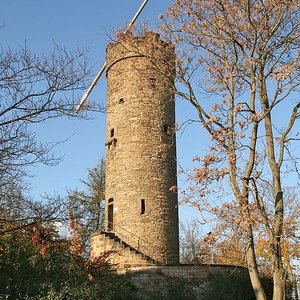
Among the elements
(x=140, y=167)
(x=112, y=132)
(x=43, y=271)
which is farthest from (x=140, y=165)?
(x=43, y=271)

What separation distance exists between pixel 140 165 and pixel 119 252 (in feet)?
10.9

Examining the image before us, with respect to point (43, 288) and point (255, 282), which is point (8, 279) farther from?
point (255, 282)

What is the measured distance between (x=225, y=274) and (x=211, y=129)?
24.2 feet

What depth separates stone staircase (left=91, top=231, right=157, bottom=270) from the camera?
16.6 meters

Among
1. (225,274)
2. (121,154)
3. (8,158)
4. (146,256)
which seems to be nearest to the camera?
(8,158)

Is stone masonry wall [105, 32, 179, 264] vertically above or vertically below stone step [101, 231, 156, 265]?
above

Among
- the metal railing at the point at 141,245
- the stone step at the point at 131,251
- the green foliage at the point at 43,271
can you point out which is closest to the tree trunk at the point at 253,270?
the green foliage at the point at 43,271

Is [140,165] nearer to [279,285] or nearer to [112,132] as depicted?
[112,132]

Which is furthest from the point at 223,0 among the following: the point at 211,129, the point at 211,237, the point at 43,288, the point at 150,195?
the point at 150,195

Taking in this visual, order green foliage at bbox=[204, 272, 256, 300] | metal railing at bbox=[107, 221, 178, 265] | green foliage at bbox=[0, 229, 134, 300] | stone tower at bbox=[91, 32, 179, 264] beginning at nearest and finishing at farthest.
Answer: green foliage at bbox=[0, 229, 134, 300]
green foliage at bbox=[204, 272, 256, 300]
metal railing at bbox=[107, 221, 178, 265]
stone tower at bbox=[91, 32, 179, 264]

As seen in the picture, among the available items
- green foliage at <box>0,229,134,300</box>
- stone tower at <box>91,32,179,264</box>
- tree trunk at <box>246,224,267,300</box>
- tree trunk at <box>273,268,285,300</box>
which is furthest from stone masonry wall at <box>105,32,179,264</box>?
tree trunk at <box>273,268,285,300</box>

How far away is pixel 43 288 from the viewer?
9523 mm

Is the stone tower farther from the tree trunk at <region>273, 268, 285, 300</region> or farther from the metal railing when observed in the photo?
the tree trunk at <region>273, 268, 285, 300</region>

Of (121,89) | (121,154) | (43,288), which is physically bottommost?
(43,288)
